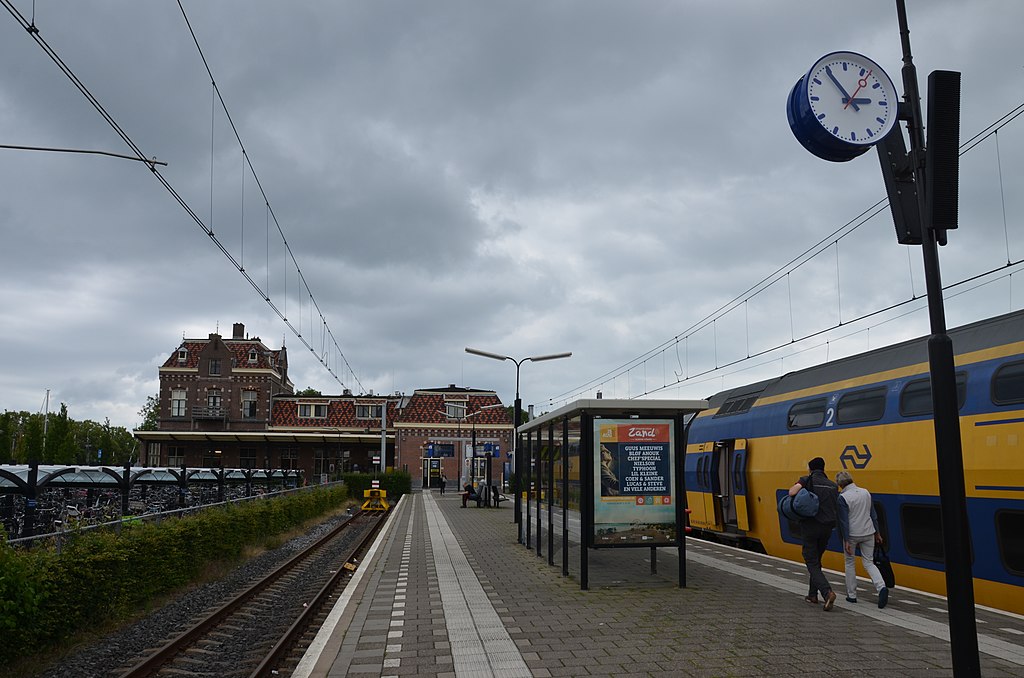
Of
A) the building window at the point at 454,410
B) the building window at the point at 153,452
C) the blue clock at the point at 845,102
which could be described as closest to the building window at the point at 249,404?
the building window at the point at 153,452

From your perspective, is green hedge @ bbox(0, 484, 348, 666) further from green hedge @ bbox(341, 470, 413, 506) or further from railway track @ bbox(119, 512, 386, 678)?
green hedge @ bbox(341, 470, 413, 506)

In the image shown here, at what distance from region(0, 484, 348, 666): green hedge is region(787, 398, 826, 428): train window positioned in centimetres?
1077

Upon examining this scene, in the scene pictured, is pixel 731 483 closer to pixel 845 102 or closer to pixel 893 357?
pixel 893 357

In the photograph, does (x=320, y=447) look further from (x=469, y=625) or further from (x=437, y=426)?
(x=469, y=625)

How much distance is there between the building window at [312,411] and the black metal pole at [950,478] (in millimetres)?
66037

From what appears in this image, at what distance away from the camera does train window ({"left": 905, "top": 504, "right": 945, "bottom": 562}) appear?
10547mm

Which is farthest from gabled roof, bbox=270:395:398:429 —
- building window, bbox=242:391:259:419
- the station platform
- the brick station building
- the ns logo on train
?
the ns logo on train

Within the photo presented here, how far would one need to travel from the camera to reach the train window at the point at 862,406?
1197 cm

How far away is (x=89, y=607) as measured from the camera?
9.48 m

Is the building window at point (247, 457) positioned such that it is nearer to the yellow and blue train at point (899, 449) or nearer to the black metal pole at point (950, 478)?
the yellow and blue train at point (899, 449)

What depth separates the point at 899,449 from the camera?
11203mm

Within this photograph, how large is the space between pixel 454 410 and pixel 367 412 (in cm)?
842

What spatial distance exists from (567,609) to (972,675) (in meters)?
5.33

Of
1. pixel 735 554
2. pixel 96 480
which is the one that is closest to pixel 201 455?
pixel 96 480
